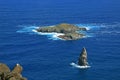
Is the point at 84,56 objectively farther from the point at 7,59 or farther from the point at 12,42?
the point at 12,42

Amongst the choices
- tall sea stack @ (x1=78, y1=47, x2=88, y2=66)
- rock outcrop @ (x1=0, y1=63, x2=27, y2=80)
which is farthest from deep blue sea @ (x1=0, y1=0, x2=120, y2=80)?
rock outcrop @ (x1=0, y1=63, x2=27, y2=80)

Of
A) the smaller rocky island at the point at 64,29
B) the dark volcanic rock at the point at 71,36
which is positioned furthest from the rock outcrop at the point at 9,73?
the smaller rocky island at the point at 64,29

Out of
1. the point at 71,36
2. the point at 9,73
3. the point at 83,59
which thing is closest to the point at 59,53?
the point at 83,59

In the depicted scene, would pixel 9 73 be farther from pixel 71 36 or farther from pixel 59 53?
pixel 71 36

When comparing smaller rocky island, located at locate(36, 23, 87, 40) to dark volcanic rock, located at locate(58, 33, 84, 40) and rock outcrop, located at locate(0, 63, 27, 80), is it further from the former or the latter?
rock outcrop, located at locate(0, 63, 27, 80)

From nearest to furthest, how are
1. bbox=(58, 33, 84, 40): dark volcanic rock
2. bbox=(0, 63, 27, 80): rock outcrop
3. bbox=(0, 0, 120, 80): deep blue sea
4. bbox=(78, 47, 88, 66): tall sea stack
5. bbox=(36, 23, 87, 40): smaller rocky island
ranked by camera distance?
1. bbox=(0, 63, 27, 80): rock outcrop
2. bbox=(0, 0, 120, 80): deep blue sea
3. bbox=(78, 47, 88, 66): tall sea stack
4. bbox=(58, 33, 84, 40): dark volcanic rock
5. bbox=(36, 23, 87, 40): smaller rocky island

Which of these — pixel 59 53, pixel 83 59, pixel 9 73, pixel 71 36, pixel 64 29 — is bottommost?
pixel 9 73

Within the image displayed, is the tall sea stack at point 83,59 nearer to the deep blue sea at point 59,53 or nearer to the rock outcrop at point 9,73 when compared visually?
the deep blue sea at point 59,53

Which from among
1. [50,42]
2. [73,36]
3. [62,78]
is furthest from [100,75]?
[73,36]

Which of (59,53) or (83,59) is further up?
(59,53)

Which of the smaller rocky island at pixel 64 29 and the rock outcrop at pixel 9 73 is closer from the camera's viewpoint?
the rock outcrop at pixel 9 73

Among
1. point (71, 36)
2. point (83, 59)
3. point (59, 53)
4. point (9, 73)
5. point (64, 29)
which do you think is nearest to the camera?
point (9, 73)
